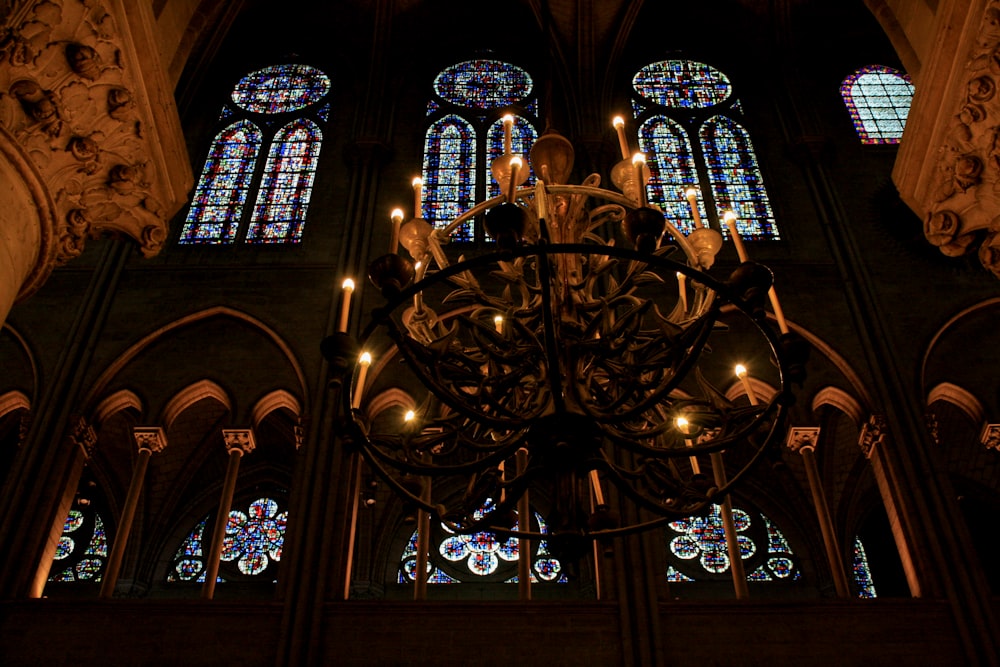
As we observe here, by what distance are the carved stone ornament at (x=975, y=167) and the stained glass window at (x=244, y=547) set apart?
9.44 metres

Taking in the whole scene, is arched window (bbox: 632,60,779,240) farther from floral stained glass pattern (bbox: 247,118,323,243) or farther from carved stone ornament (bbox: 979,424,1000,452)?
floral stained glass pattern (bbox: 247,118,323,243)

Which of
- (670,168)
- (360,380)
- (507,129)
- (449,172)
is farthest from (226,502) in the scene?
(670,168)

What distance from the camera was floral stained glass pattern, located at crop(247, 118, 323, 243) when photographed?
12.3m

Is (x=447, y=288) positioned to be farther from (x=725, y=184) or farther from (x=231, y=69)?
(x=231, y=69)

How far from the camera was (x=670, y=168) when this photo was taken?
43.3 ft

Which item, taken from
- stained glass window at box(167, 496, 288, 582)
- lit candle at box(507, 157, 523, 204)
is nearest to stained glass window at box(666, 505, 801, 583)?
stained glass window at box(167, 496, 288, 582)

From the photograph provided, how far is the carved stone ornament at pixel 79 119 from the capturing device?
229 inches

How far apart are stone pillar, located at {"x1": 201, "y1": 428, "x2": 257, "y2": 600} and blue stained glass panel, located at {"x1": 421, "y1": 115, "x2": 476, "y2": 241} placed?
381cm

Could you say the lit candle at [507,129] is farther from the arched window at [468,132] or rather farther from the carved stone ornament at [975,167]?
the arched window at [468,132]

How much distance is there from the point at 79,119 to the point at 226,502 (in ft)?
14.2

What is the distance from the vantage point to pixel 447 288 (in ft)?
37.2

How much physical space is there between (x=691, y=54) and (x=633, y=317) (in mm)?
11471

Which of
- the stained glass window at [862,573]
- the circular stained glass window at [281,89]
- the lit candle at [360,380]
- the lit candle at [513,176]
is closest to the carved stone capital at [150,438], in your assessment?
the lit candle at [360,380]

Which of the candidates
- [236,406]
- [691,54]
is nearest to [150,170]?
[236,406]
